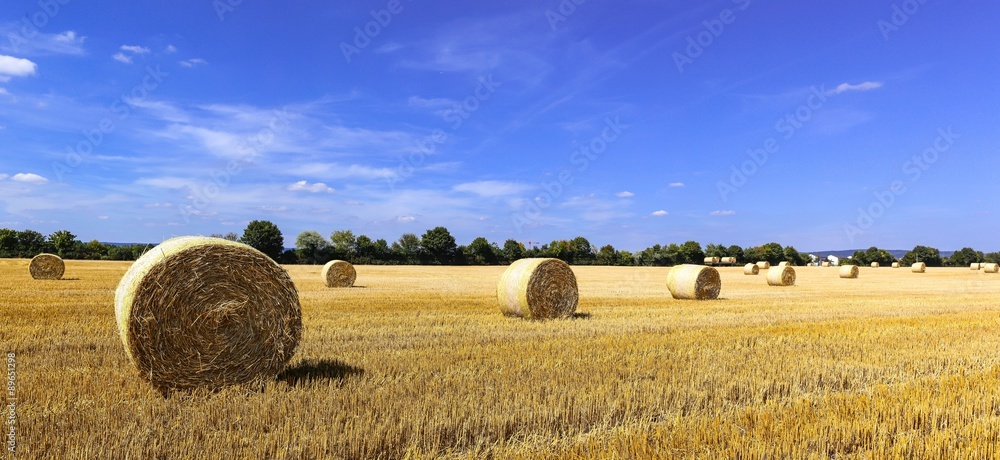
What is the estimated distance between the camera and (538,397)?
17.8 ft

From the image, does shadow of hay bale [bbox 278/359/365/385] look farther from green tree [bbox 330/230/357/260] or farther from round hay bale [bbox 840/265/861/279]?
green tree [bbox 330/230/357/260]

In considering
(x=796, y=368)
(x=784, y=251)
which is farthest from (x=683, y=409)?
(x=784, y=251)

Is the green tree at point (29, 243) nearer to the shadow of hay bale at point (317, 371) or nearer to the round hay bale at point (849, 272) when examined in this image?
the shadow of hay bale at point (317, 371)

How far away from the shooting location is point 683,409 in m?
5.46

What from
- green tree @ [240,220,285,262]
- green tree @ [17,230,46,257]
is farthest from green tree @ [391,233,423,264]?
green tree @ [17,230,46,257]

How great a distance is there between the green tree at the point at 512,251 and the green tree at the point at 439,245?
5581 millimetres

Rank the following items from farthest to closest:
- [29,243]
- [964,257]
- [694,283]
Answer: [964,257] < [29,243] < [694,283]

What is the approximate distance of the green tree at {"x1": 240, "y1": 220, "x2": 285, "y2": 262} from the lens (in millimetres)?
60072

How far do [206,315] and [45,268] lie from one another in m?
23.2

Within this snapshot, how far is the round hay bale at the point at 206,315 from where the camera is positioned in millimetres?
6008

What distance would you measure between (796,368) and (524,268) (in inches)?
268

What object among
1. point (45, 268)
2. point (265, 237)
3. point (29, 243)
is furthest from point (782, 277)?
point (29, 243)

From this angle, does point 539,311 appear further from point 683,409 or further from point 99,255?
point 99,255

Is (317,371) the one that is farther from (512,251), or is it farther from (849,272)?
(512,251)
